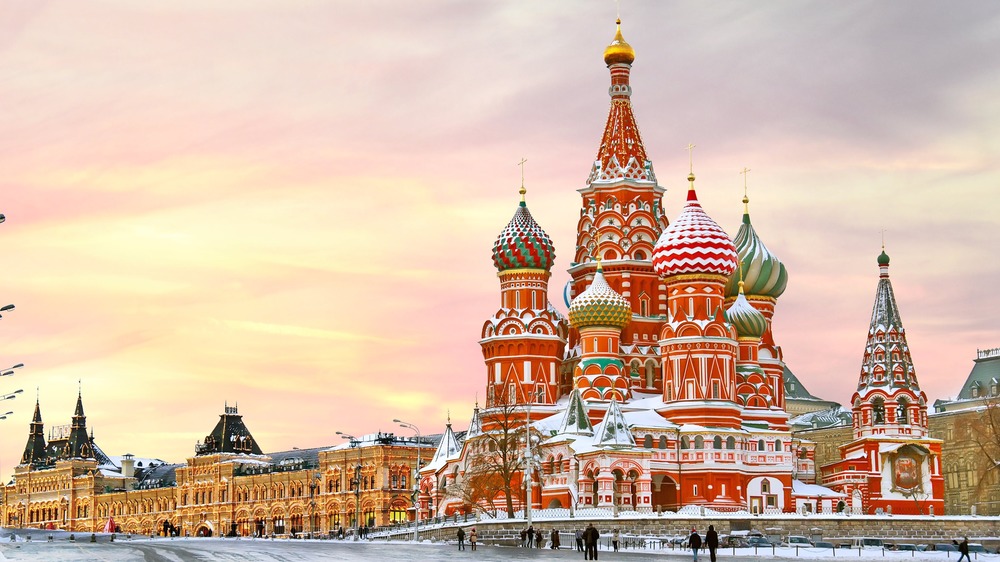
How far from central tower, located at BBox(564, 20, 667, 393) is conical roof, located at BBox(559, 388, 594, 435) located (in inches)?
238

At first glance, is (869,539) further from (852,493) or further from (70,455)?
(70,455)

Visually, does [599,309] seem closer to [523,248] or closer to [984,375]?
[523,248]

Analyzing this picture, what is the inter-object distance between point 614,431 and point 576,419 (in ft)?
10.5

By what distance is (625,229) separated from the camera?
86875 millimetres

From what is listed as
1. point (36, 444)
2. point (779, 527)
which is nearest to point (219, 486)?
point (36, 444)

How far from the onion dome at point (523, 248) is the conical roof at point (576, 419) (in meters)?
8.94

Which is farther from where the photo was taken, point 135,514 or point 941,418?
point 135,514

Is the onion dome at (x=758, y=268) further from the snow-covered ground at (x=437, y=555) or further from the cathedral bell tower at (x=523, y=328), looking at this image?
the snow-covered ground at (x=437, y=555)

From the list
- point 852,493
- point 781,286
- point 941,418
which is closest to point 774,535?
point 852,493

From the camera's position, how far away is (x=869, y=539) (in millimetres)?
66375

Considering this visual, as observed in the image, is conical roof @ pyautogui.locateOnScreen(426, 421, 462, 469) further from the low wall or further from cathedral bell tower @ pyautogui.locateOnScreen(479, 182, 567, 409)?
the low wall

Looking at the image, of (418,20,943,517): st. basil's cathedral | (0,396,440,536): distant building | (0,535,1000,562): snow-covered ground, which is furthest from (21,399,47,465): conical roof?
(0,535,1000,562): snow-covered ground

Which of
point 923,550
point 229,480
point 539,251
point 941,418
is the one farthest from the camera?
point 229,480

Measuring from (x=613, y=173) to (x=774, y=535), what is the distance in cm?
2894
